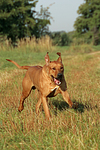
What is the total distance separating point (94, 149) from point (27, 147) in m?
0.98

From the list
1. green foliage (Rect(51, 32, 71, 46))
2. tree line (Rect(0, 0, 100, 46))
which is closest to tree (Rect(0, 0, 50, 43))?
tree line (Rect(0, 0, 100, 46))

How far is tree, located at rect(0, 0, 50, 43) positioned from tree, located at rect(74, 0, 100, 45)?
14.9 meters

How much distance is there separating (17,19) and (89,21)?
18.7 meters

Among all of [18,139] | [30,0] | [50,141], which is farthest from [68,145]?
[30,0]

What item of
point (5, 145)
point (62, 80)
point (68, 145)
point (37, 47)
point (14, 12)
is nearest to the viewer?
point (68, 145)

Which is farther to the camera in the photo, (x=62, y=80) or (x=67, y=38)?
(x=67, y=38)

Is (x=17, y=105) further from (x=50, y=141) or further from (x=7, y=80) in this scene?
(x=7, y=80)

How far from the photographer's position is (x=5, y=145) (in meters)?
3.24

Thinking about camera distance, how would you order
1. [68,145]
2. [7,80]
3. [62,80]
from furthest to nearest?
[7,80], [62,80], [68,145]

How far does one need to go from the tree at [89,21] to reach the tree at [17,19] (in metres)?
14.9

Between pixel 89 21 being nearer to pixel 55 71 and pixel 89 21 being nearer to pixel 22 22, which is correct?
pixel 22 22

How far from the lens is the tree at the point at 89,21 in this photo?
3808 centimetres

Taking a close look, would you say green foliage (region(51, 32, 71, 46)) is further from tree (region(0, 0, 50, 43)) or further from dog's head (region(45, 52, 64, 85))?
dog's head (region(45, 52, 64, 85))

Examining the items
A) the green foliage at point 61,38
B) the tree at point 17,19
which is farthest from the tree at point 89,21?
the tree at point 17,19
